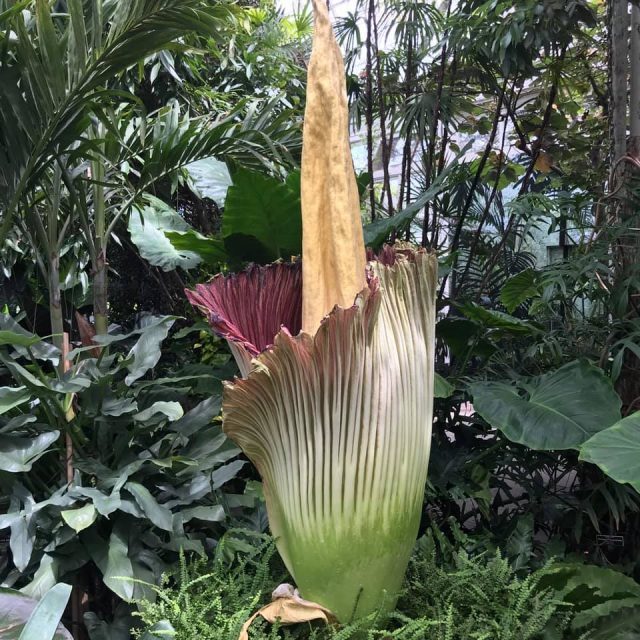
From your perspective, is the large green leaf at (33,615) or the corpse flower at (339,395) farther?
the corpse flower at (339,395)

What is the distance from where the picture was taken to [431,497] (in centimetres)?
144

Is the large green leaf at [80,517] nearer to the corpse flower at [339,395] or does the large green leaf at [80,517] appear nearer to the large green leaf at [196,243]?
the corpse flower at [339,395]

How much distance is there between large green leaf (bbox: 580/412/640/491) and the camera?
35.5 inches

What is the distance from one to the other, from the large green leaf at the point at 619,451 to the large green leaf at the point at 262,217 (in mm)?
831

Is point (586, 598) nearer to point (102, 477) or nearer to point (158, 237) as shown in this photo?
point (102, 477)

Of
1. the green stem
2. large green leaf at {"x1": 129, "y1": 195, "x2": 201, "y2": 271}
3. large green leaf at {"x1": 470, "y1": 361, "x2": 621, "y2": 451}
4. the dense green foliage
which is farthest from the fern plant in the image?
large green leaf at {"x1": 129, "y1": 195, "x2": 201, "y2": 271}

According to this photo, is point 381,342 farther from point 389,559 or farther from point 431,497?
point 431,497

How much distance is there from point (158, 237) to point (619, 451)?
1.39 meters

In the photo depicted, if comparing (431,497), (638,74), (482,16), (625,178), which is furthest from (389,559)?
(482,16)

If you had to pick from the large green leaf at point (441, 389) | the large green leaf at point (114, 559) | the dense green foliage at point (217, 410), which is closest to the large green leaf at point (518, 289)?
the dense green foliage at point (217, 410)

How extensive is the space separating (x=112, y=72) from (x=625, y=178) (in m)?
1.30

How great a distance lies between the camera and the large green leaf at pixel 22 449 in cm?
110

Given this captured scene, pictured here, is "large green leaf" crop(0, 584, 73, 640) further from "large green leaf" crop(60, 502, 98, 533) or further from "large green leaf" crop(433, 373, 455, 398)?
"large green leaf" crop(433, 373, 455, 398)

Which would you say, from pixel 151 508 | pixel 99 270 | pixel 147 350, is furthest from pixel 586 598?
pixel 99 270
